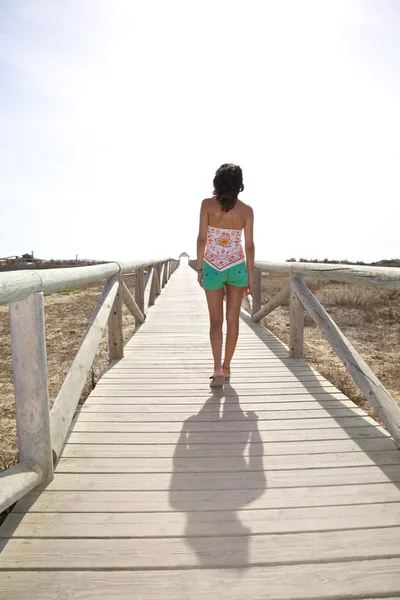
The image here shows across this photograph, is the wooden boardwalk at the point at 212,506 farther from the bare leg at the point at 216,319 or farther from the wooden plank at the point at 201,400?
the bare leg at the point at 216,319

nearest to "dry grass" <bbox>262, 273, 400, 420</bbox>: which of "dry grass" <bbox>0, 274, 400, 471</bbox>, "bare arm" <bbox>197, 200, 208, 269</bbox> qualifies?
"dry grass" <bbox>0, 274, 400, 471</bbox>

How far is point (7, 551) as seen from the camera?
1560 millimetres

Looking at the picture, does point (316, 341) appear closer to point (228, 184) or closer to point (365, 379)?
point (365, 379)

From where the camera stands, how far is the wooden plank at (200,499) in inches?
71.9

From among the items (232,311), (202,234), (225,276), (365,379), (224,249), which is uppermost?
(202,234)

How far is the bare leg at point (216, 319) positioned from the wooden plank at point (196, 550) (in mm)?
1806

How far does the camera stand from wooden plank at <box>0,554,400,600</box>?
1369 mm

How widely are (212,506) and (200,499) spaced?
3.0 inches

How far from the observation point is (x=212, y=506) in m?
1.84

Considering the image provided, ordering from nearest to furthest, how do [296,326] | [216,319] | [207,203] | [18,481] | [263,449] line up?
[18,481]
[263,449]
[207,203]
[216,319]
[296,326]

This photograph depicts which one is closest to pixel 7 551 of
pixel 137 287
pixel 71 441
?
pixel 71 441

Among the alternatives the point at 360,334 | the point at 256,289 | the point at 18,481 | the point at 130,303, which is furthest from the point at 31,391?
the point at 360,334

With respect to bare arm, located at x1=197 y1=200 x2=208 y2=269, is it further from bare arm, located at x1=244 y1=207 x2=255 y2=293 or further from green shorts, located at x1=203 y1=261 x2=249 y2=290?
bare arm, located at x1=244 y1=207 x2=255 y2=293

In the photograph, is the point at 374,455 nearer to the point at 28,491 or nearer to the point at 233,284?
the point at 233,284
